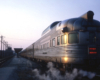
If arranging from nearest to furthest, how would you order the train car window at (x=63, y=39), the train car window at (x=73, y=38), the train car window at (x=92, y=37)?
the train car window at (x=92, y=37), the train car window at (x=73, y=38), the train car window at (x=63, y=39)

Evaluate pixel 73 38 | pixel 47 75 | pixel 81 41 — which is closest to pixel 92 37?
pixel 81 41

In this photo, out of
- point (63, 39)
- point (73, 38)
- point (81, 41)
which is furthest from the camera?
point (63, 39)

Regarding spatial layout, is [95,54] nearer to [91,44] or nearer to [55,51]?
[91,44]

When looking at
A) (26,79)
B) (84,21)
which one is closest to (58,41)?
(84,21)

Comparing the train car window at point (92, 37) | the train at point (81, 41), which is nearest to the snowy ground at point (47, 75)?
the train at point (81, 41)

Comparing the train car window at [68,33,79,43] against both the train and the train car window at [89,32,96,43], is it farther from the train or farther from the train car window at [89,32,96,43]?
the train car window at [89,32,96,43]

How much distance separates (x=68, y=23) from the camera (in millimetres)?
9281

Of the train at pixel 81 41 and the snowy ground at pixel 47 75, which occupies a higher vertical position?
the train at pixel 81 41

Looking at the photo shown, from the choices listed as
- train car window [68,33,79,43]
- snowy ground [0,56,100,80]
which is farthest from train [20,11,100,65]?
snowy ground [0,56,100,80]

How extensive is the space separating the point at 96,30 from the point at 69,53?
6.02ft

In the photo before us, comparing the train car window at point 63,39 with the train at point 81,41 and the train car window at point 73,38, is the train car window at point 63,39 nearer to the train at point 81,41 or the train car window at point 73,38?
the train at point 81,41

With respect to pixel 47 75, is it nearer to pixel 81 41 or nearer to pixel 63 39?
pixel 63 39

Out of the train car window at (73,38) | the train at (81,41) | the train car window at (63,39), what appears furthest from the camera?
the train car window at (63,39)

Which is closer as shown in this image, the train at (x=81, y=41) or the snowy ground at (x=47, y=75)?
the train at (x=81, y=41)
